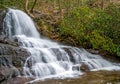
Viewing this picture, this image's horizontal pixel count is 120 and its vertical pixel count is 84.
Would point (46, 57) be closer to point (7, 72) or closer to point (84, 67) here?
point (84, 67)

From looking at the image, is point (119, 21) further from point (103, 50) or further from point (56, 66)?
point (56, 66)

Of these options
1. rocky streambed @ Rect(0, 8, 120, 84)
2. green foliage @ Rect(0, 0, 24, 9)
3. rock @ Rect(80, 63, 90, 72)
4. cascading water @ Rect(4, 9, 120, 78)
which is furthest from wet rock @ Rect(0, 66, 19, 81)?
green foliage @ Rect(0, 0, 24, 9)

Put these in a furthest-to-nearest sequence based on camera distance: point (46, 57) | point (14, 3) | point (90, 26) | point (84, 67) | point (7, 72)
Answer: point (14, 3)
point (90, 26)
point (84, 67)
point (46, 57)
point (7, 72)

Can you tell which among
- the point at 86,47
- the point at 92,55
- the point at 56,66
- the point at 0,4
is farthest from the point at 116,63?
the point at 0,4

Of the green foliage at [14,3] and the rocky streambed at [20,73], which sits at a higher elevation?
the green foliage at [14,3]

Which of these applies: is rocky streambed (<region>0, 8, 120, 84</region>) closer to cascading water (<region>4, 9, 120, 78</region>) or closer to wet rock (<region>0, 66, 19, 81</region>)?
wet rock (<region>0, 66, 19, 81</region>)

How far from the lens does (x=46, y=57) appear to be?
622 inches

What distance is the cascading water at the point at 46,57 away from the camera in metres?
14.8

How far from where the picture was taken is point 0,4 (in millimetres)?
23000

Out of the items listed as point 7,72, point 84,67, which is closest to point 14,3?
point 84,67

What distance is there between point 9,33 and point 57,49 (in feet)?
12.5

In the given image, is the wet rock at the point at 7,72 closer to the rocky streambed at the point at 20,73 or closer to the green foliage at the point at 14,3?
the rocky streambed at the point at 20,73

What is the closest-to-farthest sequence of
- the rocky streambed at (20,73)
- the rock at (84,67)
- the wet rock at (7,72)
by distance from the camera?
the wet rock at (7,72) → the rocky streambed at (20,73) → the rock at (84,67)

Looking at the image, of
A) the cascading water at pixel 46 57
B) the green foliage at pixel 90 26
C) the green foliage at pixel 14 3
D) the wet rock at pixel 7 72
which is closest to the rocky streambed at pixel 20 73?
the wet rock at pixel 7 72
